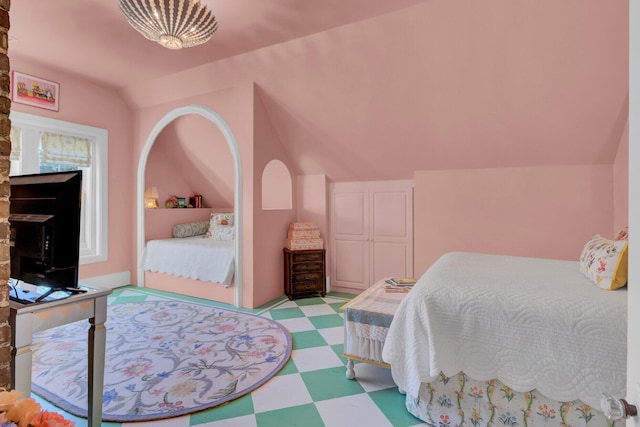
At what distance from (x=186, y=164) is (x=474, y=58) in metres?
4.21

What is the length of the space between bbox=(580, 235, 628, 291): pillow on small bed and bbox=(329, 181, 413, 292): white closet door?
2.07m

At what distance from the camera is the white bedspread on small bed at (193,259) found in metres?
3.70

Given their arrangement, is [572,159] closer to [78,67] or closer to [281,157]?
[281,157]

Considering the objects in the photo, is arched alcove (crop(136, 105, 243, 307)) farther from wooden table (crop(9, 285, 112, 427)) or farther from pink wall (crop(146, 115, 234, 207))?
wooden table (crop(9, 285, 112, 427))

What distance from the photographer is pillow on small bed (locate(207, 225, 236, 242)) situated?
14.7ft

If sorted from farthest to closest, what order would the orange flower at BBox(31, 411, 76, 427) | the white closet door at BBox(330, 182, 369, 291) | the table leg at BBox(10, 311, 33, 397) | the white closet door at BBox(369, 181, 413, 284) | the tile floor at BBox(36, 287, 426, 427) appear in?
the white closet door at BBox(330, 182, 369, 291), the white closet door at BBox(369, 181, 413, 284), the tile floor at BBox(36, 287, 426, 427), the table leg at BBox(10, 311, 33, 397), the orange flower at BBox(31, 411, 76, 427)

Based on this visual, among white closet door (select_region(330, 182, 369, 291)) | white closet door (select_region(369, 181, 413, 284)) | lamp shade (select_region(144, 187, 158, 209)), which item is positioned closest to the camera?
white closet door (select_region(369, 181, 413, 284))

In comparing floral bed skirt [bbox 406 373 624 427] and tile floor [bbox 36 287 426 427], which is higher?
floral bed skirt [bbox 406 373 624 427]

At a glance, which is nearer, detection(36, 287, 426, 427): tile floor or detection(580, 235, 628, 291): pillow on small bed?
detection(580, 235, 628, 291): pillow on small bed

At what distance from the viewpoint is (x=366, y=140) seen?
11.6 ft

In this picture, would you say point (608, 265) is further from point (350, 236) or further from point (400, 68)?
point (350, 236)

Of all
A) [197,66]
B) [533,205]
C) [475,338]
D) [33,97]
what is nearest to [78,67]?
[33,97]

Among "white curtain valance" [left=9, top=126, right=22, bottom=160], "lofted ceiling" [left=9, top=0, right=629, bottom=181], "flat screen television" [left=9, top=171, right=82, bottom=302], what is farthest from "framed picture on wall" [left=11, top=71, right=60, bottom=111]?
"flat screen television" [left=9, top=171, right=82, bottom=302]

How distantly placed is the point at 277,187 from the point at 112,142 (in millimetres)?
2310
